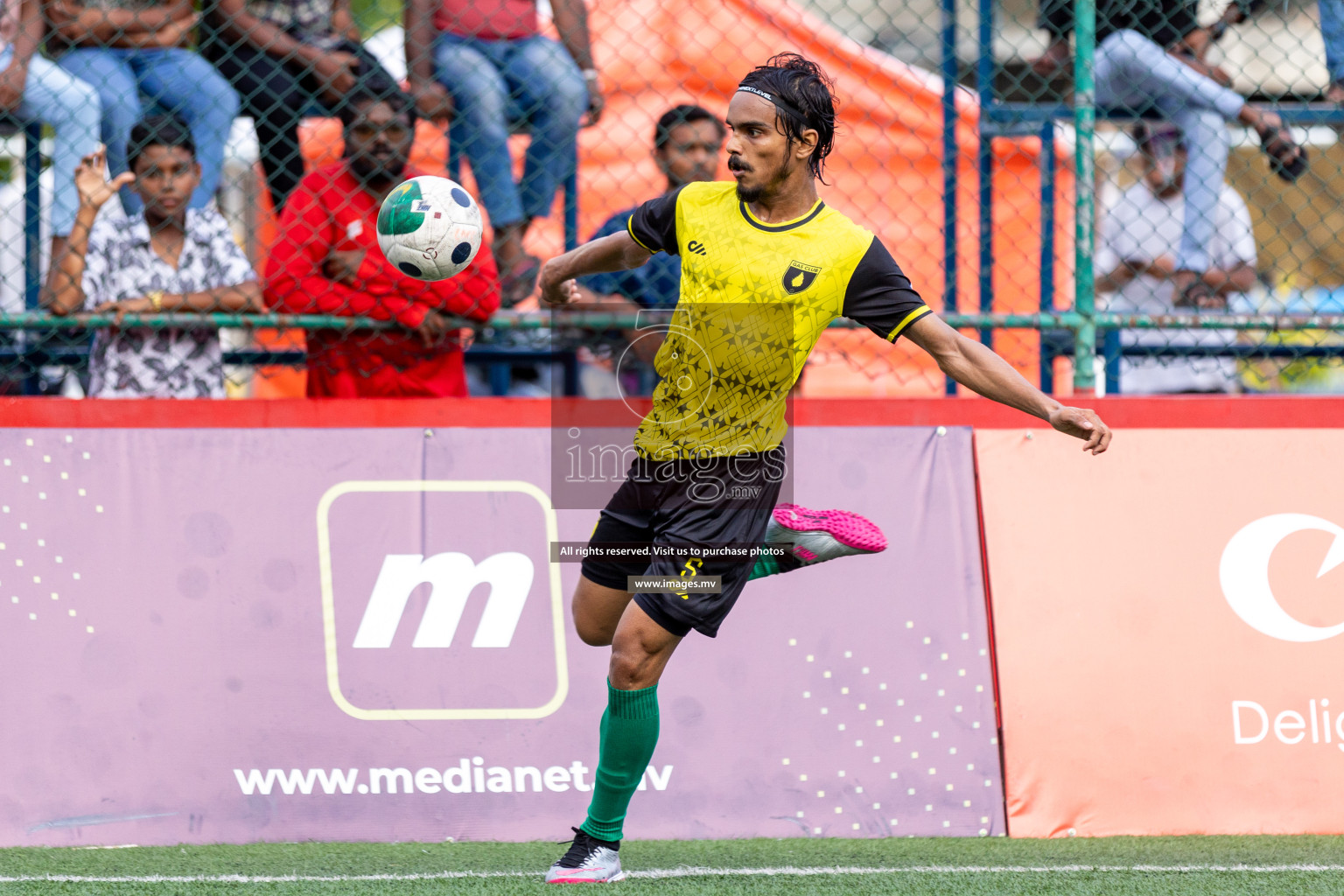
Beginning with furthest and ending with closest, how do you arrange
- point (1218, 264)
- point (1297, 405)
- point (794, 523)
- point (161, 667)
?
1. point (1218, 264)
2. point (1297, 405)
3. point (161, 667)
4. point (794, 523)

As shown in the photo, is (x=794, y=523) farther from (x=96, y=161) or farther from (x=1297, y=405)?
(x=96, y=161)

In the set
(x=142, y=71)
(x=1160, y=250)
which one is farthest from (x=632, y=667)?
(x=1160, y=250)

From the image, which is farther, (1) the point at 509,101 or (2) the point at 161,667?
(1) the point at 509,101

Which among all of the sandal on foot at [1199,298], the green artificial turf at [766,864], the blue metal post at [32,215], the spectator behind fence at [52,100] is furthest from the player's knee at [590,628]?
the sandal on foot at [1199,298]

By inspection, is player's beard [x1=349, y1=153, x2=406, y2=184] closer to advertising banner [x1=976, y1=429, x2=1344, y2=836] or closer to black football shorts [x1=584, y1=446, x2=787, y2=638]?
black football shorts [x1=584, y1=446, x2=787, y2=638]

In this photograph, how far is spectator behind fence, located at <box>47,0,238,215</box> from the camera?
557 centimetres

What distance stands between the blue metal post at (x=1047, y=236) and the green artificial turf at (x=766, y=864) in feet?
6.81

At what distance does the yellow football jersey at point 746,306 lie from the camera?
12.8 ft

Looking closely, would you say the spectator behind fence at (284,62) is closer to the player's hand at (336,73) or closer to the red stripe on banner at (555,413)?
the player's hand at (336,73)

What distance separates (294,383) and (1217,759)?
488 cm

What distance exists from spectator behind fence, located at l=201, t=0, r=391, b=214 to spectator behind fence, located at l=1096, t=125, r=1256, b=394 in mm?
3445

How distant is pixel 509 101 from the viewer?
5.92 meters

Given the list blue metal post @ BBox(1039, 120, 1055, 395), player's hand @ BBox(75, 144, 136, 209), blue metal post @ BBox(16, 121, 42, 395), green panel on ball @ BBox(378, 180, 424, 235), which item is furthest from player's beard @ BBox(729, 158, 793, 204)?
blue metal post @ BBox(16, 121, 42, 395)

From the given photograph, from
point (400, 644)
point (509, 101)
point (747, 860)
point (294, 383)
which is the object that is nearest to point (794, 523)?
point (747, 860)
